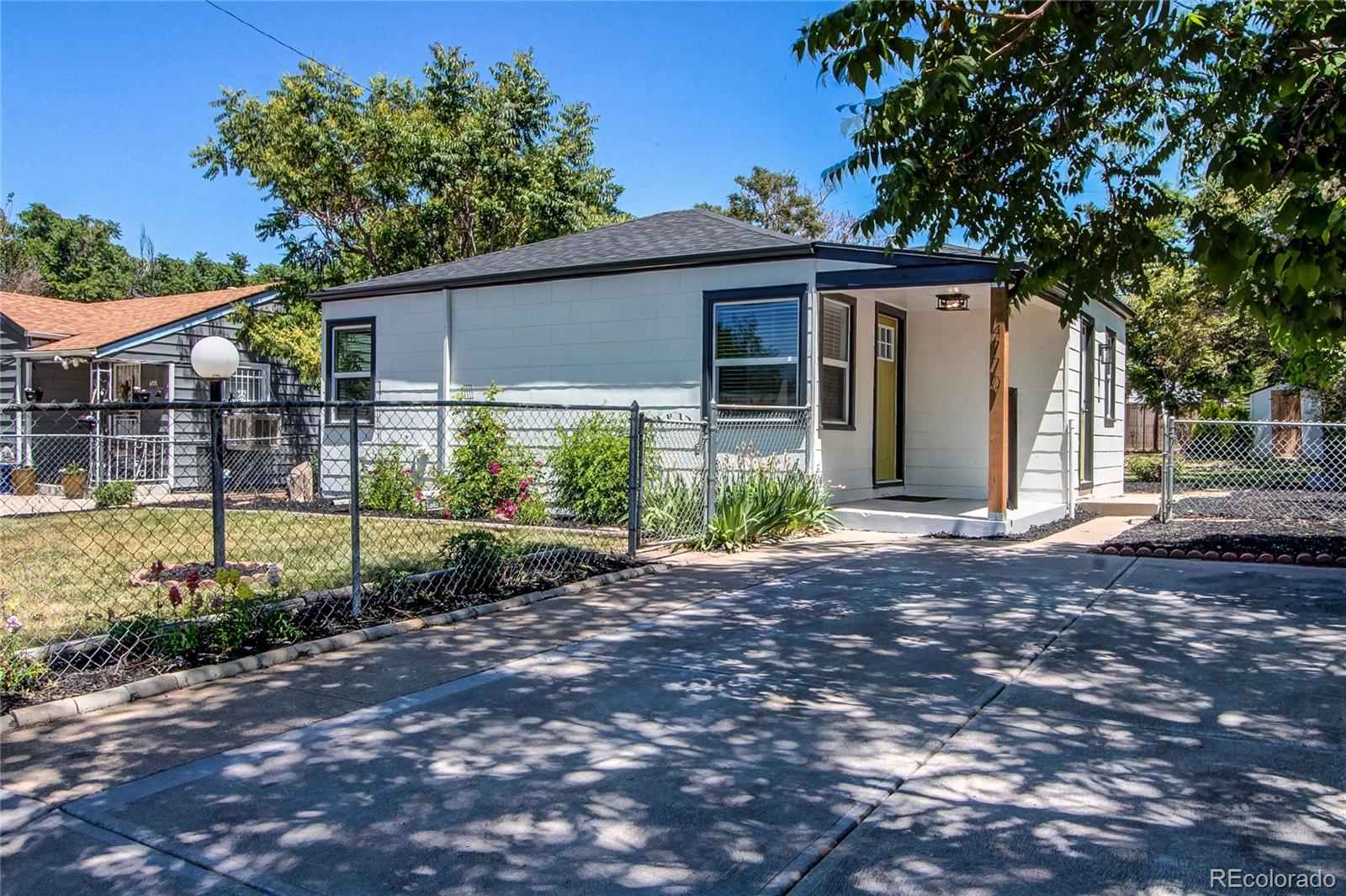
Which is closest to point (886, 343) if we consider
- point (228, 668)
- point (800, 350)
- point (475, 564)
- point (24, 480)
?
point (800, 350)

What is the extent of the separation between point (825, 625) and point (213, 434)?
13.1 feet

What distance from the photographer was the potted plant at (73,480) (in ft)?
48.5

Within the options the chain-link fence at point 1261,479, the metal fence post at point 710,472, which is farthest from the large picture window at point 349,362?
the chain-link fence at point 1261,479

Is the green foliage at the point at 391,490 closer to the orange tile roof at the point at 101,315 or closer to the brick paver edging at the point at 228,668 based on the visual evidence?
the brick paver edging at the point at 228,668

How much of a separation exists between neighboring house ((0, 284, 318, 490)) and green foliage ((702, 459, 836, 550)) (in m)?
9.12

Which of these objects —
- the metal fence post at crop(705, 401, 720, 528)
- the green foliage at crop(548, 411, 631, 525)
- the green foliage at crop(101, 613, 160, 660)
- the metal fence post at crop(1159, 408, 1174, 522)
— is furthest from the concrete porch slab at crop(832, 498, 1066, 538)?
the green foliage at crop(101, 613, 160, 660)

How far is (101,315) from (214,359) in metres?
13.3

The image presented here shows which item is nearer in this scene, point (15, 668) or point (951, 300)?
point (15, 668)

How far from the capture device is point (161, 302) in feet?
65.5

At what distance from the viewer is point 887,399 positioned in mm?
12945

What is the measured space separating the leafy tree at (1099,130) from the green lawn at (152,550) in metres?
4.55

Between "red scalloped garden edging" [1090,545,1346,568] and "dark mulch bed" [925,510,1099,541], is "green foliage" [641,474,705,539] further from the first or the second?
"red scalloped garden edging" [1090,545,1346,568]

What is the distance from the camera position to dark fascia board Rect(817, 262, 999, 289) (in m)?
9.88

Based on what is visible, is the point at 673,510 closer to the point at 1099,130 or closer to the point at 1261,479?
the point at 1099,130
